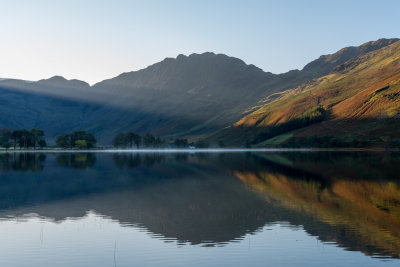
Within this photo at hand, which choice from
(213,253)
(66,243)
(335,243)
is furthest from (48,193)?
(335,243)

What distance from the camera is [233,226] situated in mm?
35125

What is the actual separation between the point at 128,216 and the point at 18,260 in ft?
48.7

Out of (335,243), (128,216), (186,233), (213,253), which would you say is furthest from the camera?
(128,216)

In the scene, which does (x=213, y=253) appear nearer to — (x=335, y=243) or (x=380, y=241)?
(x=335, y=243)

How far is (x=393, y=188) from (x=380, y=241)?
31274mm

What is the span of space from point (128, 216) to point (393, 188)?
39.9 meters

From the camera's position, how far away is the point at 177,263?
25.3m

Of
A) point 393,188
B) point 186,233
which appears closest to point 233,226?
point 186,233

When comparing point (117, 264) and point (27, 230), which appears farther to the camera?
point (27, 230)

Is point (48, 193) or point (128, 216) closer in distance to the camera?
point (128, 216)

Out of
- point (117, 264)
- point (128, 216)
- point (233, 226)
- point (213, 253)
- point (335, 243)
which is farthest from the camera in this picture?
point (128, 216)

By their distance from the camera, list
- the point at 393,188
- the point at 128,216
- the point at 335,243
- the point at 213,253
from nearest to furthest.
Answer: the point at 213,253 < the point at 335,243 < the point at 128,216 < the point at 393,188

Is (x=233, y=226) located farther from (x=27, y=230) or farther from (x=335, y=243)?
(x=27, y=230)

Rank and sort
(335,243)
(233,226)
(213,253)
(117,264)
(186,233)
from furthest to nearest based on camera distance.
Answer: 1. (233,226)
2. (186,233)
3. (335,243)
4. (213,253)
5. (117,264)
